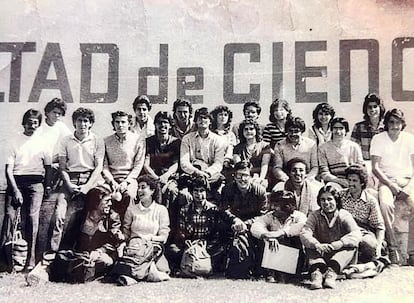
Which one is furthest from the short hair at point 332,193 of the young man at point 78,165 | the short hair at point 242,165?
the young man at point 78,165

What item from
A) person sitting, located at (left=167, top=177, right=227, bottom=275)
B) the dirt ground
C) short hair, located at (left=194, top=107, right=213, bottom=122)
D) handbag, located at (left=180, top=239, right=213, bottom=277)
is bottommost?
the dirt ground

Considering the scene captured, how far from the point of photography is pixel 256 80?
6.15ft

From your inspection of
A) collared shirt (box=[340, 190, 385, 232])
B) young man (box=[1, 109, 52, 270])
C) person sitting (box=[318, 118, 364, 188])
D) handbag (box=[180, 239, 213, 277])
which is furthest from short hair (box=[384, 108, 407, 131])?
young man (box=[1, 109, 52, 270])

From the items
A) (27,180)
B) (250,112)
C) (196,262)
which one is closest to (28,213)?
(27,180)

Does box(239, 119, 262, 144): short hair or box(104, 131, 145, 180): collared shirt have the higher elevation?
box(239, 119, 262, 144): short hair

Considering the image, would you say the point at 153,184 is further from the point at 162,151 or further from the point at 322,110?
the point at 322,110

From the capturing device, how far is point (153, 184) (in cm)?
184

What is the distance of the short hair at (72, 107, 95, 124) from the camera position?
1882 mm

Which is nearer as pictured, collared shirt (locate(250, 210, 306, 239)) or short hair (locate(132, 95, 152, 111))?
collared shirt (locate(250, 210, 306, 239))

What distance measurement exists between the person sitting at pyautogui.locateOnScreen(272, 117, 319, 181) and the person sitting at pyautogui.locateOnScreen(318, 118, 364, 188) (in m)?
0.02

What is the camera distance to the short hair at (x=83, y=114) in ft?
6.17

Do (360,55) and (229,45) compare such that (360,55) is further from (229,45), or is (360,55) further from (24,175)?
(24,175)

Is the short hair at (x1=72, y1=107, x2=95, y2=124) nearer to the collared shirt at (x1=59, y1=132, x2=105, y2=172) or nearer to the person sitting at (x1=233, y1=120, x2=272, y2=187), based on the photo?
the collared shirt at (x1=59, y1=132, x2=105, y2=172)

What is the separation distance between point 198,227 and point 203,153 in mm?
237
